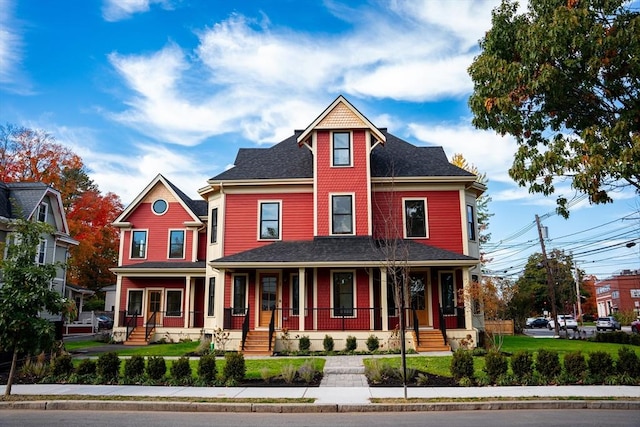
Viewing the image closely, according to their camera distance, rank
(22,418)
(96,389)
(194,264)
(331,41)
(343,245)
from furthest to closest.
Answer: (194,264) → (343,245) → (331,41) → (96,389) → (22,418)

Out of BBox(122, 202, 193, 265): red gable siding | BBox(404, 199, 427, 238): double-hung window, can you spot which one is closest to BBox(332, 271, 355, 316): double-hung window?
BBox(404, 199, 427, 238): double-hung window

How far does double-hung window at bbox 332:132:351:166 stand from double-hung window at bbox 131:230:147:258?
42.4 ft

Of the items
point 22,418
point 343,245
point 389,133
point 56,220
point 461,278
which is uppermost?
point 389,133

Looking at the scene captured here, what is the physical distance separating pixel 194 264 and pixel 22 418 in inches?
675

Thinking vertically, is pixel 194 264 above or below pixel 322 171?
below

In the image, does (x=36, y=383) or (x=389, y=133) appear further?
(x=389, y=133)

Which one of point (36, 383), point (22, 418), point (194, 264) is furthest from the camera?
point (194, 264)

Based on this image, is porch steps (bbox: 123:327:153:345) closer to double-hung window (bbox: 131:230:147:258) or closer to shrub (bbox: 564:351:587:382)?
double-hung window (bbox: 131:230:147:258)

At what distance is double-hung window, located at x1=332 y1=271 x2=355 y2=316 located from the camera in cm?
1959

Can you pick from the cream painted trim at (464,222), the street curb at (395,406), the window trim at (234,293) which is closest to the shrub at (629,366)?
the street curb at (395,406)

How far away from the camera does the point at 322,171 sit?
20.9 metres

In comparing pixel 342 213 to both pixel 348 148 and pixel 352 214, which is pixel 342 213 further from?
pixel 348 148

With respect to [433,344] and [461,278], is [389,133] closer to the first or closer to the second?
[461,278]

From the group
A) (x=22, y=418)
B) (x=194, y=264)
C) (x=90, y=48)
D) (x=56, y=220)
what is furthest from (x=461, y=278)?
(x=56, y=220)
